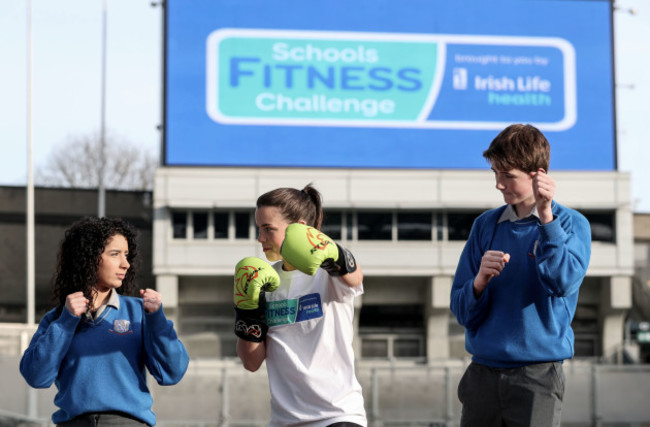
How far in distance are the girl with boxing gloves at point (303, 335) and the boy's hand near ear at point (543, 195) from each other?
755mm

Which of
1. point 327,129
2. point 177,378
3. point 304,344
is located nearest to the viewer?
point 304,344

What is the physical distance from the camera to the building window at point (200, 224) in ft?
126

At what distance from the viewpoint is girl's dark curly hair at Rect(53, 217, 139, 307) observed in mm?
4266

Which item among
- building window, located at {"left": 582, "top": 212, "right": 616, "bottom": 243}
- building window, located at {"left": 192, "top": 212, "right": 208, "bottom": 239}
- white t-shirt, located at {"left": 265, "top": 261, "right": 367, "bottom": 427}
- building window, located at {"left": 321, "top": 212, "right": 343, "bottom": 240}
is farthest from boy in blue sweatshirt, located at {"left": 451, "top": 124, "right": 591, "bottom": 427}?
building window, located at {"left": 582, "top": 212, "right": 616, "bottom": 243}

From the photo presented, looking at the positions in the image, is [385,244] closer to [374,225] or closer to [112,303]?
[374,225]

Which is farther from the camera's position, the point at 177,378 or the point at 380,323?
the point at 380,323

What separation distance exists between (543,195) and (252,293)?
3.92 ft

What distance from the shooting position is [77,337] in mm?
4199

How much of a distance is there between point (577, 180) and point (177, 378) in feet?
120

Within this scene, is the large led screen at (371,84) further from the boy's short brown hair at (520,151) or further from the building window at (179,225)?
the boy's short brown hair at (520,151)

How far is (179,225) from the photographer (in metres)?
38.6

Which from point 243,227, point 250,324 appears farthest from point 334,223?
point 250,324

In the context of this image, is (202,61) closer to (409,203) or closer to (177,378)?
(409,203)

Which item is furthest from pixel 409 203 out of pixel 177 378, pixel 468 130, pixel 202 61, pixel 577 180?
pixel 177 378
